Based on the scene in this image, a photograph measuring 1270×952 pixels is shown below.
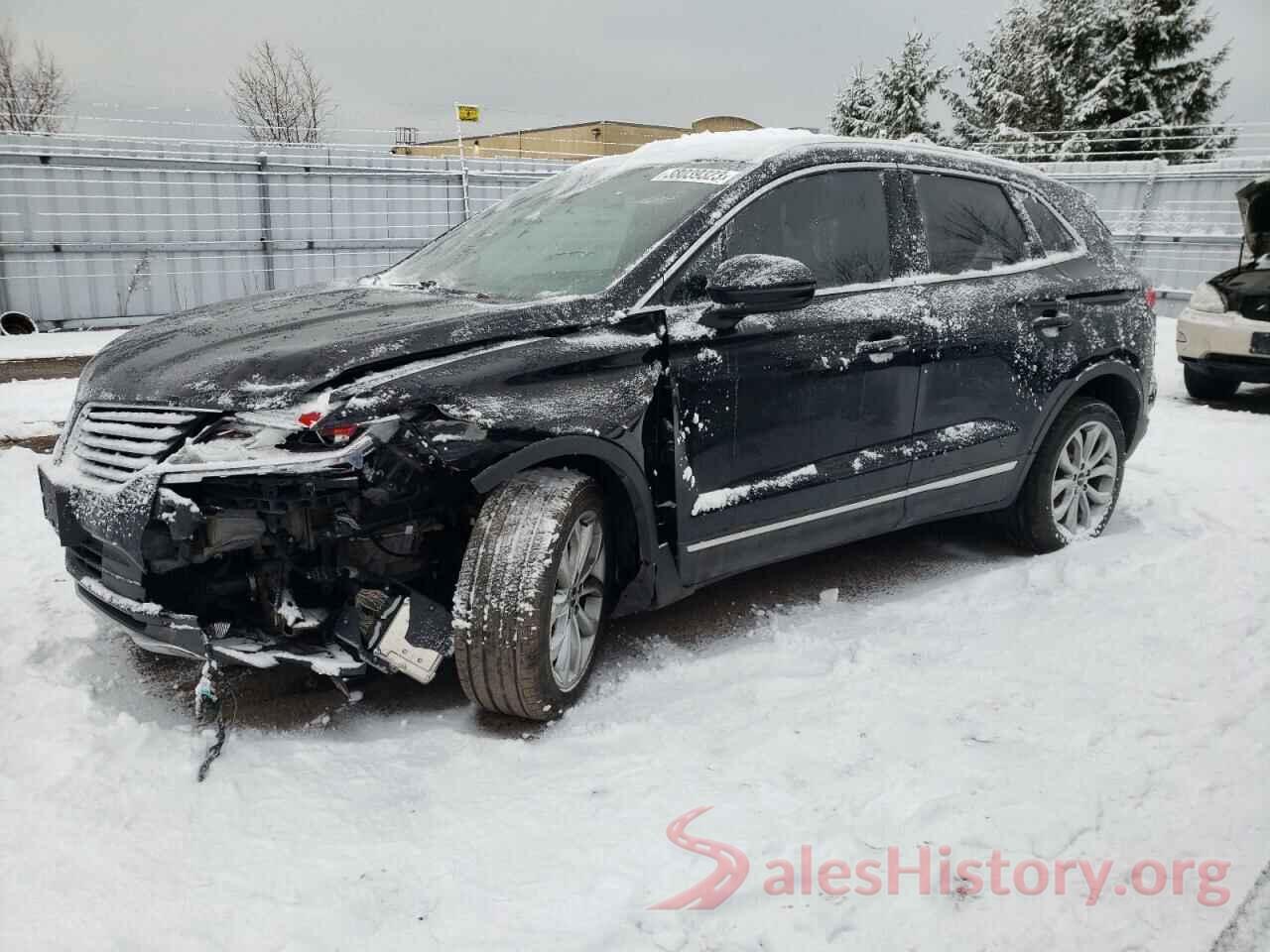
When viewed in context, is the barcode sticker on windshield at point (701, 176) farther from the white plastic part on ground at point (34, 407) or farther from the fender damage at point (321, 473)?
the white plastic part on ground at point (34, 407)

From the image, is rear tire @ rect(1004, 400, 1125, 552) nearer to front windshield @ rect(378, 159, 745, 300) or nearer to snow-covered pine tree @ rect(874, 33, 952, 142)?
front windshield @ rect(378, 159, 745, 300)

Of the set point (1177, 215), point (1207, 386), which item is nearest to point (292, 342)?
point (1207, 386)

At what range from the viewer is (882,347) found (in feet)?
11.9

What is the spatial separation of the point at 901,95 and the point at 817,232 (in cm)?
3210

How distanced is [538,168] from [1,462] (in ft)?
34.1

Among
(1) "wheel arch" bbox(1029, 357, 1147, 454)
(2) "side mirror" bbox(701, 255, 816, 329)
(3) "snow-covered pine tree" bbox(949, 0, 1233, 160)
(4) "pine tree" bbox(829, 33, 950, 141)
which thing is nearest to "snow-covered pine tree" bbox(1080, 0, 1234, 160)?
(3) "snow-covered pine tree" bbox(949, 0, 1233, 160)

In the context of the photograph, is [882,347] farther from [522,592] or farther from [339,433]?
[339,433]

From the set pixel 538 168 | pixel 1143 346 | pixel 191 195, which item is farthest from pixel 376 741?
pixel 538 168

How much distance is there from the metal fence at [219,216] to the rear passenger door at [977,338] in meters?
9.09

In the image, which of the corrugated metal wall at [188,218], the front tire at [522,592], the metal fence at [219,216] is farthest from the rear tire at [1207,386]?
the corrugated metal wall at [188,218]

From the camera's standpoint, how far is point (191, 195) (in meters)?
11.3

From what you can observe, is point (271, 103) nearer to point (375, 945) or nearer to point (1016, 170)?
point (1016, 170)

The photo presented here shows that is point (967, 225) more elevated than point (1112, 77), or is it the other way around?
point (1112, 77)

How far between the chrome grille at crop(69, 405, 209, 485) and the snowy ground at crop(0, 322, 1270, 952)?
742mm
